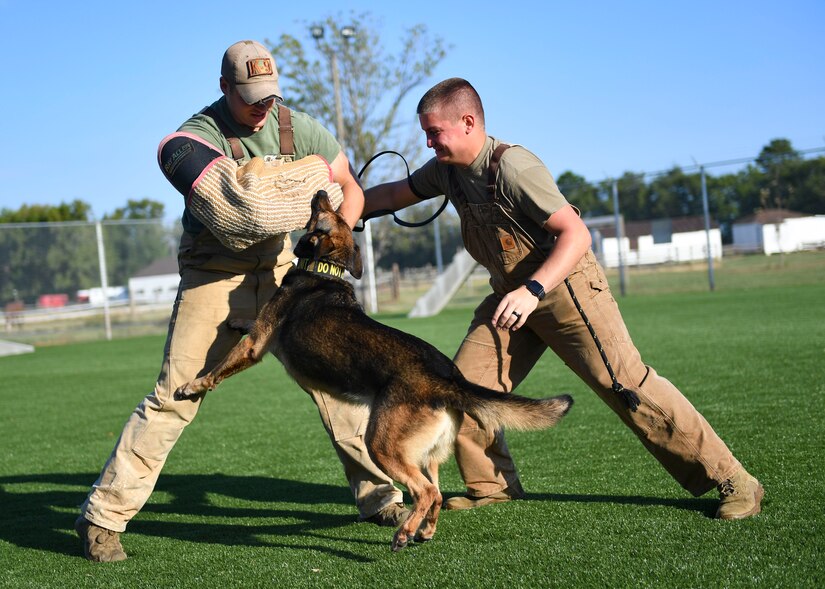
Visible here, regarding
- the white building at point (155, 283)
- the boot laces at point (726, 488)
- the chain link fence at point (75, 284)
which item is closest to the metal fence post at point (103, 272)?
the chain link fence at point (75, 284)

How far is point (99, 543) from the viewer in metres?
3.97

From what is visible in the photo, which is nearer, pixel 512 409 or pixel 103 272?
pixel 512 409

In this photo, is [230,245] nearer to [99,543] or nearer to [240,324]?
[240,324]

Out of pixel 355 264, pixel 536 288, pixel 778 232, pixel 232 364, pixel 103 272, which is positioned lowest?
pixel 232 364

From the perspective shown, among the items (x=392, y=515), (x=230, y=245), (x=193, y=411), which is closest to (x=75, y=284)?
(x=193, y=411)

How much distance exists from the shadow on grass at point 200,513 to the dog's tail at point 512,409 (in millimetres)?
839

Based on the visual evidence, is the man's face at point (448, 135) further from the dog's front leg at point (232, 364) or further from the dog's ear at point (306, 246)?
the dog's front leg at point (232, 364)

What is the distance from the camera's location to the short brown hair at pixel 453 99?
3941 mm

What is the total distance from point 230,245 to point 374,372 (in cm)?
95

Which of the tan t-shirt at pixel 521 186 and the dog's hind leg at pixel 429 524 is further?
the tan t-shirt at pixel 521 186

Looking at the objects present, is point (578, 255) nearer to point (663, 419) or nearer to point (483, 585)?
point (663, 419)

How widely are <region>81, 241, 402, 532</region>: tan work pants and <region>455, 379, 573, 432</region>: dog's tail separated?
2.89 ft

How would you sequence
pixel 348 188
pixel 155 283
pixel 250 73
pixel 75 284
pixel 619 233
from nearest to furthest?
1. pixel 250 73
2. pixel 348 188
3. pixel 75 284
4. pixel 619 233
5. pixel 155 283

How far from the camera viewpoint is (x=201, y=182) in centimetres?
378
